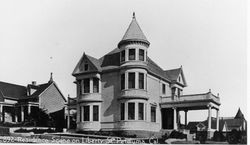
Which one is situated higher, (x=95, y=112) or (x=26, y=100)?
(x=26, y=100)

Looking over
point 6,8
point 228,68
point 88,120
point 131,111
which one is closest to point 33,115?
point 88,120

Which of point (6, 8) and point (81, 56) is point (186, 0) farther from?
point (81, 56)

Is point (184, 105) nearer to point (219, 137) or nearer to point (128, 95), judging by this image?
point (219, 137)

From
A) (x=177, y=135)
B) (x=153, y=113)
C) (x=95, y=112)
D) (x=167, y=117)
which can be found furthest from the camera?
(x=167, y=117)

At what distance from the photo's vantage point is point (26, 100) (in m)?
46.1

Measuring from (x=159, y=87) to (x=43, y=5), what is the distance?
16.3m

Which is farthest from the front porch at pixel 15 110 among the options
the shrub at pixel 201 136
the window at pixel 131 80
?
the shrub at pixel 201 136

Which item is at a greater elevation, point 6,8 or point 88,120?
point 6,8

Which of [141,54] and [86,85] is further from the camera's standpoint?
[86,85]

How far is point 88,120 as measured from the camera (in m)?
32.7

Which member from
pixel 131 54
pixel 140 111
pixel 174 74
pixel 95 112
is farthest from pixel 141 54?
pixel 174 74

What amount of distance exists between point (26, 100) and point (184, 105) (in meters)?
24.3

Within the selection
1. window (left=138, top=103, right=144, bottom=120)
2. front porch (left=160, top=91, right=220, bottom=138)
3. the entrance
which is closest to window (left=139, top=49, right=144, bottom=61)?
window (left=138, top=103, right=144, bottom=120)

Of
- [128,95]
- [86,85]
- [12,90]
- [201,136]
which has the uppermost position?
[86,85]
